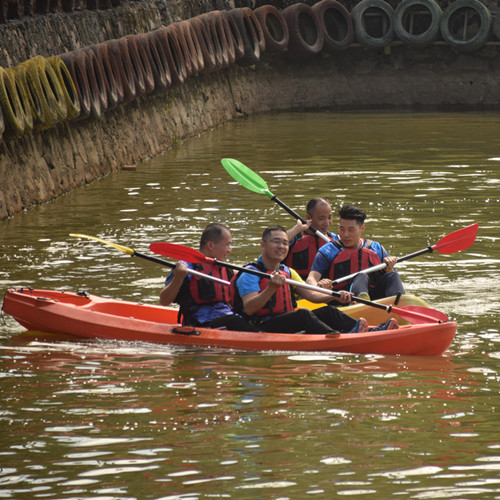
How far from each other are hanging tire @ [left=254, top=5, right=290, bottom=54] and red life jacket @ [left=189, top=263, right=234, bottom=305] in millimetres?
14933

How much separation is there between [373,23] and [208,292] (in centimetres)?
1675

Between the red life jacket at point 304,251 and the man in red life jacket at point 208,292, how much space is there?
113cm

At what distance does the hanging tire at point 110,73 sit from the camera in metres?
14.4

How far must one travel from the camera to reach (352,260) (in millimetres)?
7633

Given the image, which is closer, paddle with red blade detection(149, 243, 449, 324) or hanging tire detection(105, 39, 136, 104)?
paddle with red blade detection(149, 243, 449, 324)

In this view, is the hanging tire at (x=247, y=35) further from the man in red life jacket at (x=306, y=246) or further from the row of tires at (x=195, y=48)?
the man in red life jacket at (x=306, y=246)

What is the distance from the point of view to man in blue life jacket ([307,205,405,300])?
7.51 metres

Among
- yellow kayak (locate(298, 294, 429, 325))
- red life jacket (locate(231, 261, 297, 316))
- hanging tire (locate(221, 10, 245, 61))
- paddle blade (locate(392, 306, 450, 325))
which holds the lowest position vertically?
yellow kayak (locate(298, 294, 429, 325))

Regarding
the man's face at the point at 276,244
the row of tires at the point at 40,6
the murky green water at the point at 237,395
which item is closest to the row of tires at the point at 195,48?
the row of tires at the point at 40,6

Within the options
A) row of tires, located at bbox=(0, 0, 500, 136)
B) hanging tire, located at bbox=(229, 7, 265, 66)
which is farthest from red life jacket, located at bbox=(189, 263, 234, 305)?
Answer: hanging tire, located at bbox=(229, 7, 265, 66)

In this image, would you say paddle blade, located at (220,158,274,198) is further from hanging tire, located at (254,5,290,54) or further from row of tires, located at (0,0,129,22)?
hanging tire, located at (254,5,290,54)

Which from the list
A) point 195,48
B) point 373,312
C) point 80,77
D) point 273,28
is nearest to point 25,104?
point 80,77

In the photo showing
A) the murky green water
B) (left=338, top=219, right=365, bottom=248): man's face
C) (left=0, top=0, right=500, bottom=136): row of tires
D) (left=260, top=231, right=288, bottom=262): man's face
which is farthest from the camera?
(left=0, top=0, right=500, bottom=136): row of tires

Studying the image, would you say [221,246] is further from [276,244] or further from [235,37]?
[235,37]
